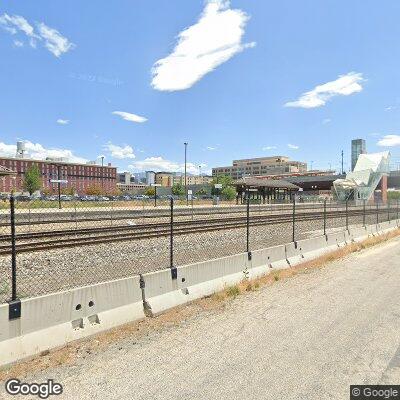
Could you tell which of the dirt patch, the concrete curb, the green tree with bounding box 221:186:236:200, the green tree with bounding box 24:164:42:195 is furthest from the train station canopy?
the concrete curb

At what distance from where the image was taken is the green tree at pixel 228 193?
7134 cm

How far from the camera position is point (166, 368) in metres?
4.61

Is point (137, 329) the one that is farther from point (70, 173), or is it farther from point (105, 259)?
point (70, 173)

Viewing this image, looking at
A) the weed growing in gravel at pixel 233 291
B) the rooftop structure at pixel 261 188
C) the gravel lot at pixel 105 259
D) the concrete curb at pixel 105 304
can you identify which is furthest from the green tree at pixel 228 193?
the weed growing in gravel at pixel 233 291

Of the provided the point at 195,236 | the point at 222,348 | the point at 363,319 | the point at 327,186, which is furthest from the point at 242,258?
the point at 327,186

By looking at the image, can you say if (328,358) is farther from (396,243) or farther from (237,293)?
(396,243)

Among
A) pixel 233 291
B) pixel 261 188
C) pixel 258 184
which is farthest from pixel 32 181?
pixel 233 291

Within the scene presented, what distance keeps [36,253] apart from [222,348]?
9.39 meters

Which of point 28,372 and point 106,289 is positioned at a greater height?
point 106,289

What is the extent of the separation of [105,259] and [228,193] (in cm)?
6090

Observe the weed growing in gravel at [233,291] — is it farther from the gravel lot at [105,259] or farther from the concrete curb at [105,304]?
the gravel lot at [105,259]

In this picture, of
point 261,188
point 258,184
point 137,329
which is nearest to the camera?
point 137,329

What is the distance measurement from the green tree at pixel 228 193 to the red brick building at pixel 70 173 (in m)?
76.2

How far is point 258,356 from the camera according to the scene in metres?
4.96
